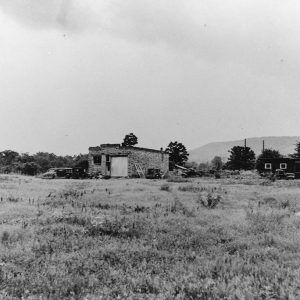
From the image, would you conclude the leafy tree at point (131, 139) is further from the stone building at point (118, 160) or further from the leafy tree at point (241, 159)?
the stone building at point (118, 160)

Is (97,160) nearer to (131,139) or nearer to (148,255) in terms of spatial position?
(131,139)

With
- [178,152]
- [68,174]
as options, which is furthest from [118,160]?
[178,152]

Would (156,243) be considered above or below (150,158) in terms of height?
below

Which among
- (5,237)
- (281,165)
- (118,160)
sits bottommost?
(5,237)

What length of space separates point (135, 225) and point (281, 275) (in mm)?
4558

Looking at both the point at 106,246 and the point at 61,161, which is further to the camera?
the point at 61,161

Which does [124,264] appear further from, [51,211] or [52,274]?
[51,211]

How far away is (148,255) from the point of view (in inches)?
283

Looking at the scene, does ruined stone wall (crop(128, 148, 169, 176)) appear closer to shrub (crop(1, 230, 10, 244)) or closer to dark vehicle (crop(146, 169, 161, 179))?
dark vehicle (crop(146, 169, 161, 179))

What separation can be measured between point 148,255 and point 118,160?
37757mm

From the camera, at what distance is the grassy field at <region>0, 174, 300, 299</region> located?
5.33 metres

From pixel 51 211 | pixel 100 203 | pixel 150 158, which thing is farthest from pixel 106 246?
pixel 150 158

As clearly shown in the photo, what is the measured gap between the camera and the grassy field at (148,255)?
17.5ft

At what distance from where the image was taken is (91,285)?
18.1 feet
